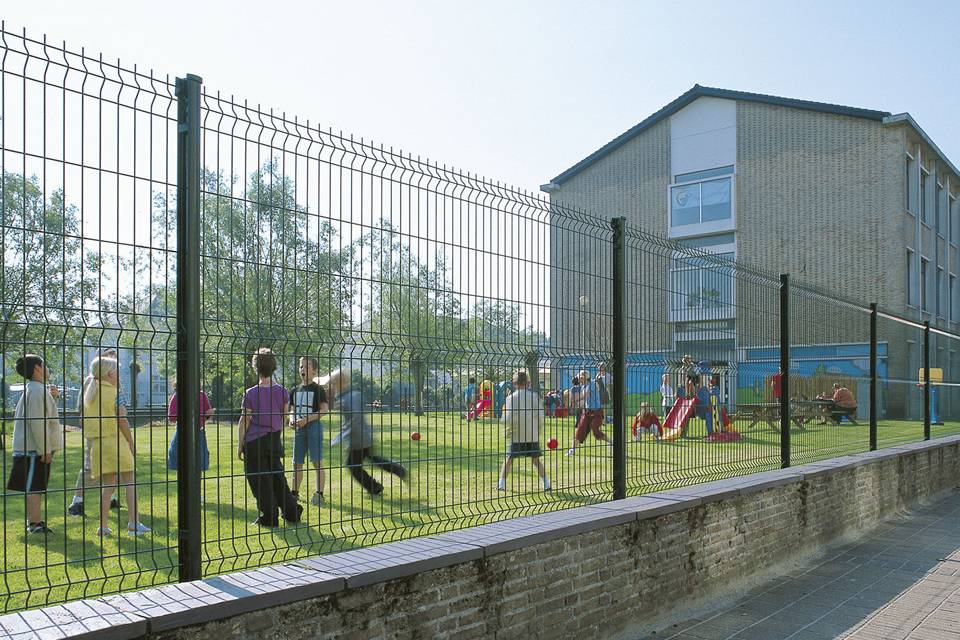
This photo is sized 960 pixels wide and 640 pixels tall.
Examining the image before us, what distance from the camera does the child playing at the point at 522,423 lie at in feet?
18.3

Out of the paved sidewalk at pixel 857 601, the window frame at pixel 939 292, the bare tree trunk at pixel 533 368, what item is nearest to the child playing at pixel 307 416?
the bare tree trunk at pixel 533 368

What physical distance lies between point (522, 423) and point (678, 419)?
232cm

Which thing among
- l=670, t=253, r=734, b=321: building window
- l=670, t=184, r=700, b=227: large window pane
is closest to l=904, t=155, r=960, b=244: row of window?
l=670, t=184, r=700, b=227: large window pane

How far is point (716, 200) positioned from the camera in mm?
37688

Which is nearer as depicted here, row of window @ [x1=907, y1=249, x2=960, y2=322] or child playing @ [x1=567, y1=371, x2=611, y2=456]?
child playing @ [x1=567, y1=371, x2=611, y2=456]

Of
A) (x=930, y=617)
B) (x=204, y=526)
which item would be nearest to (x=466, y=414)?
(x=204, y=526)

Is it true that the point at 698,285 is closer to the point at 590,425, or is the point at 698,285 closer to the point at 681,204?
the point at 590,425

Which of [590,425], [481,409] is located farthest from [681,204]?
[481,409]

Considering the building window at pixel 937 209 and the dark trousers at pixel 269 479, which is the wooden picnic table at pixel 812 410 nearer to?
the dark trousers at pixel 269 479

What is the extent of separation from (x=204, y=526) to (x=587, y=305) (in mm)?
3202

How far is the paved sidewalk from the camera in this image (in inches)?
248

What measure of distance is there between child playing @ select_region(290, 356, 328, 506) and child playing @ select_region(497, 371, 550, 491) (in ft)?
4.70

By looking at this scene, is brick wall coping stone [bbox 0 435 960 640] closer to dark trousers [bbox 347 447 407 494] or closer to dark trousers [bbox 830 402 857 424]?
dark trousers [bbox 347 447 407 494]

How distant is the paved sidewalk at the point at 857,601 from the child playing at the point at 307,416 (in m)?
2.96
